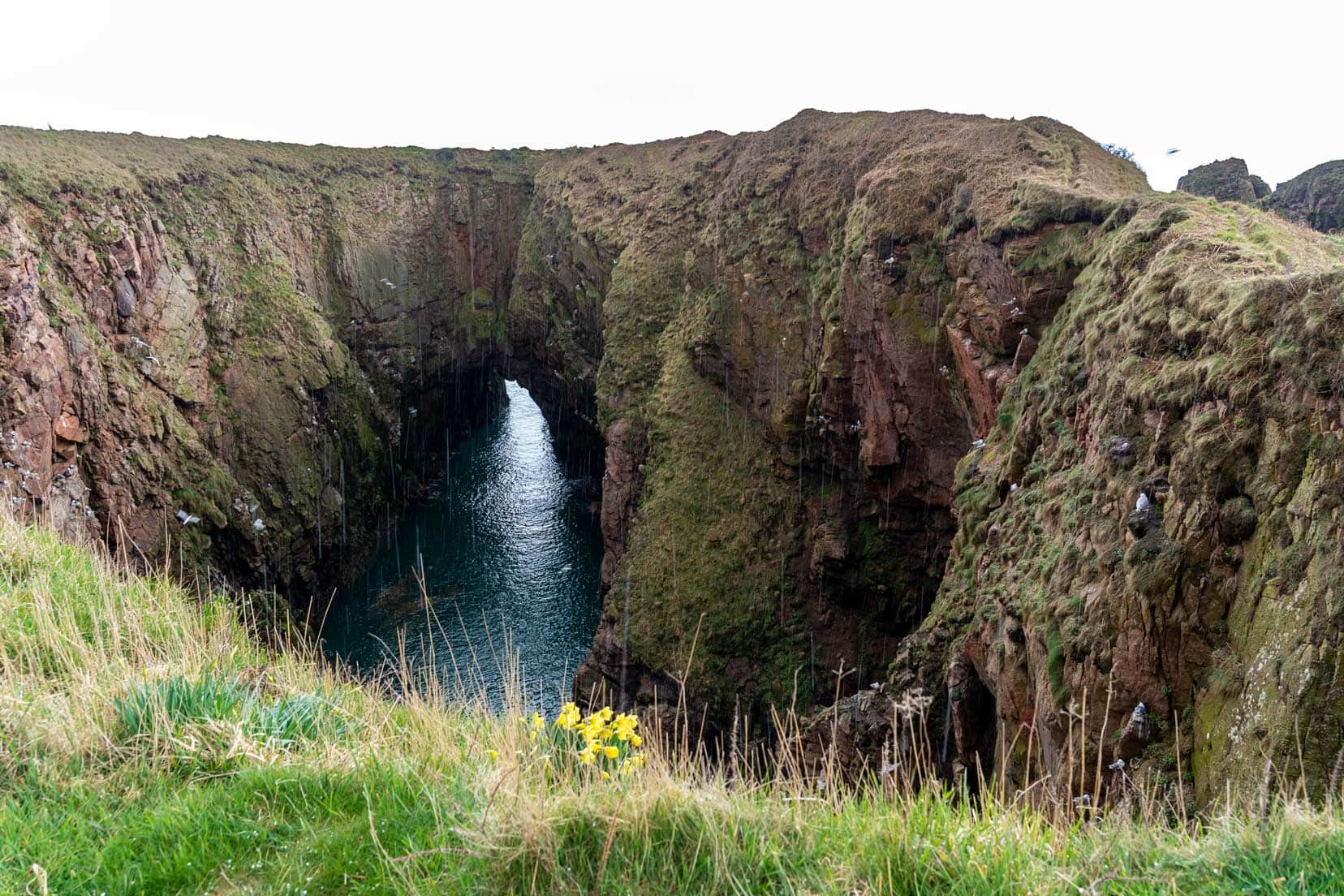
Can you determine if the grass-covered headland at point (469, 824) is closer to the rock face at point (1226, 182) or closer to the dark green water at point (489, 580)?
the dark green water at point (489, 580)

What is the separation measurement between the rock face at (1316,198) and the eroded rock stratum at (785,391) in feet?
102

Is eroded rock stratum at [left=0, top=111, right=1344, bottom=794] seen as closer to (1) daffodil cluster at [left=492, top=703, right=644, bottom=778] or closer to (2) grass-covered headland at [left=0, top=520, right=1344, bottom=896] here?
(1) daffodil cluster at [left=492, top=703, right=644, bottom=778]

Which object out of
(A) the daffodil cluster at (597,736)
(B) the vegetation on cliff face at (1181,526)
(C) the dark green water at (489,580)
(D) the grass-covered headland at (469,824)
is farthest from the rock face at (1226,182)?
(A) the daffodil cluster at (597,736)

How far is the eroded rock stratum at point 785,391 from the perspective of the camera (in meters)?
9.98

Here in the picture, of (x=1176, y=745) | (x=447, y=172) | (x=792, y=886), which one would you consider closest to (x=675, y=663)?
→ (x=1176, y=745)

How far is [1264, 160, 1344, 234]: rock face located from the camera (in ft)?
158

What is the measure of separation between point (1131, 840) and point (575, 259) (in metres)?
42.7

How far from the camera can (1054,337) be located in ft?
56.6

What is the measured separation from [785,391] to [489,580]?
1671 cm

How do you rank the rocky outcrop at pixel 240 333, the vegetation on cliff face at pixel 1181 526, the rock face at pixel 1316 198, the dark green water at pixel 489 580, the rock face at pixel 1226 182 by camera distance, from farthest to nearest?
the rock face at pixel 1226 182 < the rock face at pixel 1316 198 < the dark green water at pixel 489 580 < the rocky outcrop at pixel 240 333 < the vegetation on cliff face at pixel 1181 526

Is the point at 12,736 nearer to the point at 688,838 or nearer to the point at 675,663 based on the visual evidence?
the point at 688,838

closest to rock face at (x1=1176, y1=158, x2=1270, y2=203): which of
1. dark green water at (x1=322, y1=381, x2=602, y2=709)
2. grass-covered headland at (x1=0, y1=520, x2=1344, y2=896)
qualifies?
dark green water at (x1=322, y1=381, x2=602, y2=709)

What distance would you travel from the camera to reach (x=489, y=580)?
3747 cm

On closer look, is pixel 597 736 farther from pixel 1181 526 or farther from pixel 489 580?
pixel 489 580
